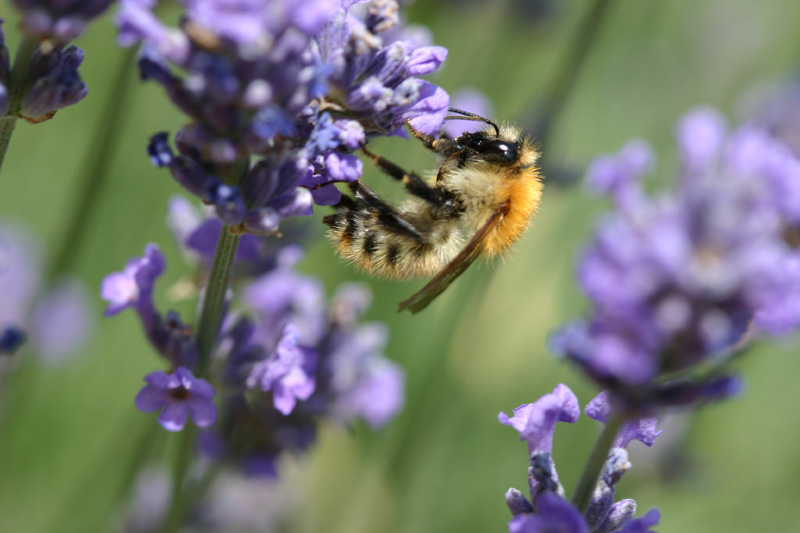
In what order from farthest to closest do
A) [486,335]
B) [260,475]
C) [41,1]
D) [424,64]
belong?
1. [486,335]
2. [260,475]
3. [424,64]
4. [41,1]

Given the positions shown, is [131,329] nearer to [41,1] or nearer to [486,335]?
[486,335]

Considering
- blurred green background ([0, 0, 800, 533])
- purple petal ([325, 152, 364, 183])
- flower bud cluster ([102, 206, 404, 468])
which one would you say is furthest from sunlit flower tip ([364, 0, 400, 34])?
blurred green background ([0, 0, 800, 533])

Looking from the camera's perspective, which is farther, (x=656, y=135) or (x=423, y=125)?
(x=656, y=135)

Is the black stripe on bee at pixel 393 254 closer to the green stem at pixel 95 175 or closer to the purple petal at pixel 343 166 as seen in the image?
the purple petal at pixel 343 166

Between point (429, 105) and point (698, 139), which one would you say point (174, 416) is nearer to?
point (429, 105)

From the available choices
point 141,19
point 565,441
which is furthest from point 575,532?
point 565,441

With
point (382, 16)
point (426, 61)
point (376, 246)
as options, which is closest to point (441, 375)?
point (376, 246)

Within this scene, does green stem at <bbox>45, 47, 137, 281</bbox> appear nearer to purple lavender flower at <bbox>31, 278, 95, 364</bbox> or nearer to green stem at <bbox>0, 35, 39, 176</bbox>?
purple lavender flower at <bbox>31, 278, 95, 364</bbox>

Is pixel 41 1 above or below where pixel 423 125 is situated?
below
